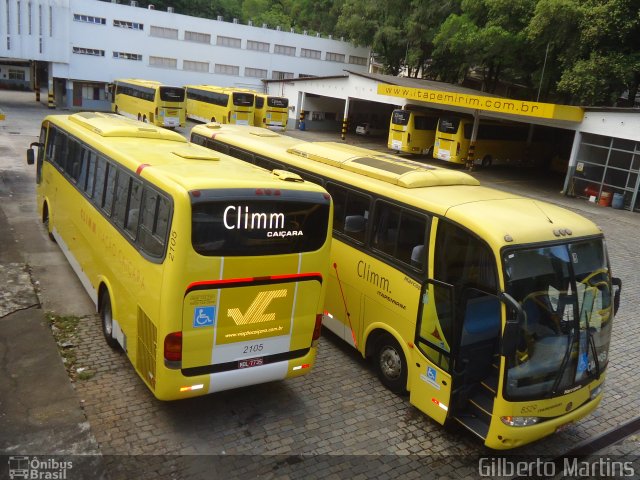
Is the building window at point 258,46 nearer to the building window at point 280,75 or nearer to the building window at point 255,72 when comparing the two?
the building window at point 255,72

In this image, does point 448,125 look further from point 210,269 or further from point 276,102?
point 210,269

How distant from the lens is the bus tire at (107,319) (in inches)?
277

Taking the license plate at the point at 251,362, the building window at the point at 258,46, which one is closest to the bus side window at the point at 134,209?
the license plate at the point at 251,362

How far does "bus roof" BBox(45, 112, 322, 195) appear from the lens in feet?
17.8

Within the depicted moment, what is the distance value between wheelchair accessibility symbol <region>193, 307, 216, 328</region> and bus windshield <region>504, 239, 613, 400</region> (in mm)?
2843

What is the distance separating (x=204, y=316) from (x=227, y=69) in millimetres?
40705

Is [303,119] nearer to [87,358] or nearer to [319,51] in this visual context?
[319,51]

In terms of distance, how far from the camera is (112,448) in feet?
17.4

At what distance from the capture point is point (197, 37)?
4100cm

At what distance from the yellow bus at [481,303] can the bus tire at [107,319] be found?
3165 mm

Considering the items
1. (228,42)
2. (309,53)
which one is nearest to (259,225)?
(228,42)

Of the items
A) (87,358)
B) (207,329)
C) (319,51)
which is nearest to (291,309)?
(207,329)

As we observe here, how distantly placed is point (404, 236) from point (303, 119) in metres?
34.5

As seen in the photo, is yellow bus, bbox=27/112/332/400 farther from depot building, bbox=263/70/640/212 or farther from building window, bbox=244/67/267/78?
building window, bbox=244/67/267/78
